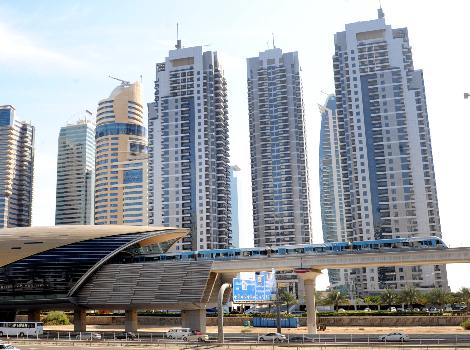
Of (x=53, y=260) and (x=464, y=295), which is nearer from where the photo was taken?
(x=53, y=260)

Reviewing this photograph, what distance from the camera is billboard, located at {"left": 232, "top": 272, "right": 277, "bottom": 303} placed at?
240ft

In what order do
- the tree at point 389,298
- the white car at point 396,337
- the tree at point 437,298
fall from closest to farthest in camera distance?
the white car at point 396,337, the tree at point 389,298, the tree at point 437,298

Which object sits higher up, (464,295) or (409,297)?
(409,297)

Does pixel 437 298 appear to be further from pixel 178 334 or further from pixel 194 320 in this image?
pixel 178 334

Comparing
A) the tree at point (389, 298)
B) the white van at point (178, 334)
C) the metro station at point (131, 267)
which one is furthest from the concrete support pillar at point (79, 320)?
the tree at point (389, 298)

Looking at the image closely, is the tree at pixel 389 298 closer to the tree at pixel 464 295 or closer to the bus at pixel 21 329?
the tree at pixel 464 295

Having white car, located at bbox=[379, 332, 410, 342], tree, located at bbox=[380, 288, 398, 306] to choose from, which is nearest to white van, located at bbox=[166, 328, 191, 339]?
white car, located at bbox=[379, 332, 410, 342]

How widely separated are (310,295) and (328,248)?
866cm

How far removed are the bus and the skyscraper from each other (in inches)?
4811

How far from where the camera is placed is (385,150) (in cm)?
17900

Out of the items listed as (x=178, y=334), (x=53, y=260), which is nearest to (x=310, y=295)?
(x=178, y=334)

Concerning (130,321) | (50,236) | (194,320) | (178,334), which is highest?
(50,236)

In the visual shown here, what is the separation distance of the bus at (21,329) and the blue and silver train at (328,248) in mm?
26865

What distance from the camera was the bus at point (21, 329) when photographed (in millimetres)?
79500
